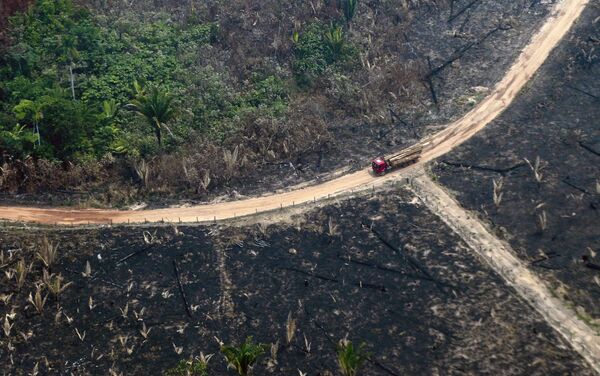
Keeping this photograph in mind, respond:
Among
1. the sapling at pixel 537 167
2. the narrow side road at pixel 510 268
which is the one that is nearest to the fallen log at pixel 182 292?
the narrow side road at pixel 510 268

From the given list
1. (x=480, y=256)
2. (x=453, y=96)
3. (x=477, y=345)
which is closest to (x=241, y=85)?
(x=453, y=96)

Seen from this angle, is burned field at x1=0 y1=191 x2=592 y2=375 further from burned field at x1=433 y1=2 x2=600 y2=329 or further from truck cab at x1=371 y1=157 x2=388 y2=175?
truck cab at x1=371 y1=157 x2=388 y2=175

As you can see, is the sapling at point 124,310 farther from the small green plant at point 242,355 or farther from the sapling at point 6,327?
the small green plant at point 242,355

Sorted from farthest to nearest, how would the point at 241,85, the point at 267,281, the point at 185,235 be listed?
Result: the point at 241,85 → the point at 185,235 → the point at 267,281

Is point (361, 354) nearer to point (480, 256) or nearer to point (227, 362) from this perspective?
point (227, 362)

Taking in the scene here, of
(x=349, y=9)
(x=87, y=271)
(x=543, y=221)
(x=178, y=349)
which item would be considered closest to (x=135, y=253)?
(x=87, y=271)
